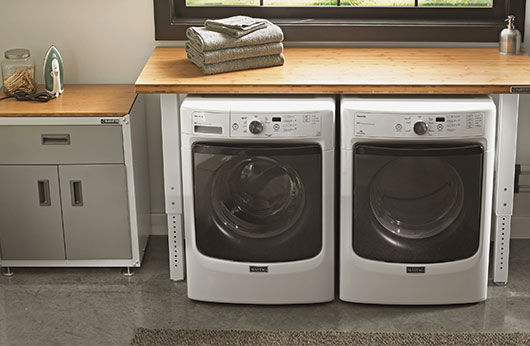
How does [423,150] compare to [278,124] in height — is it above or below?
below

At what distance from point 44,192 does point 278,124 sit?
1.10 meters

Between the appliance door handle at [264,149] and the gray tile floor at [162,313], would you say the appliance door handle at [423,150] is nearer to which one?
the appliance door handle at [264,149]

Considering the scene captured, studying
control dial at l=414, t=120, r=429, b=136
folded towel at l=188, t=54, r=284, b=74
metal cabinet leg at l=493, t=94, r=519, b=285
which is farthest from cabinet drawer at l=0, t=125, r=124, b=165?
metal cabinet leg at l=493, t=94, r=519, b=285

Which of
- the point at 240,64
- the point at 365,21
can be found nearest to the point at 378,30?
the point at 365,21

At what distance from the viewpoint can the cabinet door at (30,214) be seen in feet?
12.6

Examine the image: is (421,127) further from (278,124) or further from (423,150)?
(278,124)

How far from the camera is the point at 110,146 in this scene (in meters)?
3.79

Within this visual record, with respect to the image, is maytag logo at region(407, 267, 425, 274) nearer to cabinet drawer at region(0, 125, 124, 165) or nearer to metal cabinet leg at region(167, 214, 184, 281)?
metal cabinet leg at region(167, 214, 184, 281)

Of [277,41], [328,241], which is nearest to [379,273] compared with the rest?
[328,241]

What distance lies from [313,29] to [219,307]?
129 cm

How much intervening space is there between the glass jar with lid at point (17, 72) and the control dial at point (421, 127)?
1674mm

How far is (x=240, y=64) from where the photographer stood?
12.1 ft

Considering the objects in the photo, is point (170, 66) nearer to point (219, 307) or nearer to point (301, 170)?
point (301, 170)

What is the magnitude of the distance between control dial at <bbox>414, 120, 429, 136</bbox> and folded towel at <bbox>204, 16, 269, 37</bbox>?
755 millimetres
